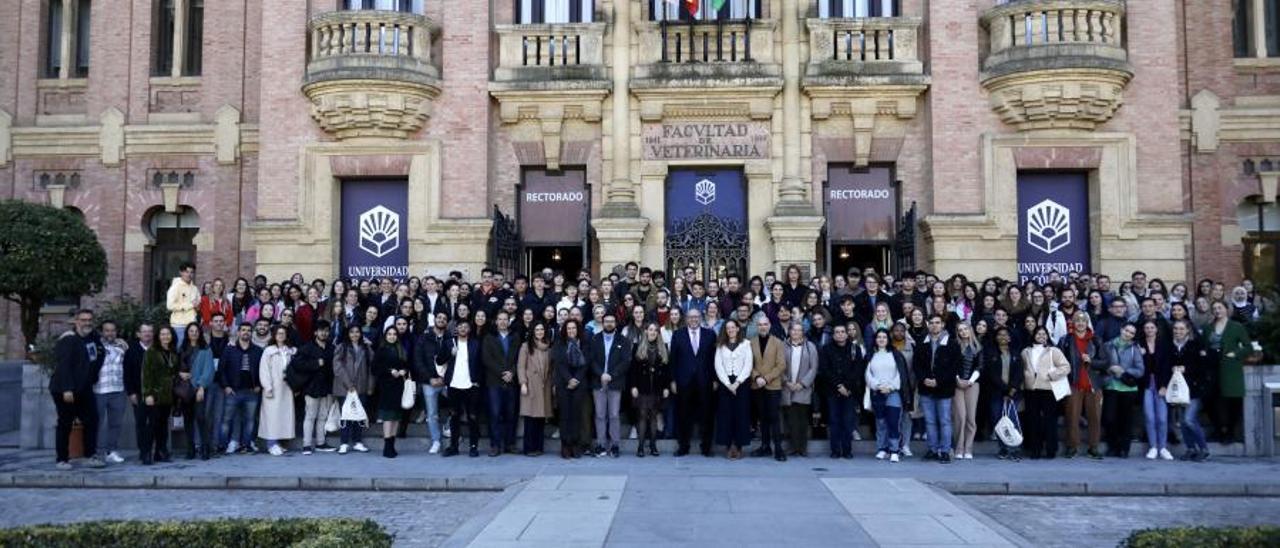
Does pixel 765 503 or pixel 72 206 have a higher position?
pixel 72 206

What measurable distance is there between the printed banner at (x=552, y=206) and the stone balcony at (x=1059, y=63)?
7994 millimetres

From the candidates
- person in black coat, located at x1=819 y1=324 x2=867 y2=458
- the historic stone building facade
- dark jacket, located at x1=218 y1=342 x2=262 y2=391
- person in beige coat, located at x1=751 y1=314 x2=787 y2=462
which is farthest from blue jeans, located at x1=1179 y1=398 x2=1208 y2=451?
dark jacket, located at x1=218 y1=342 x2=262 y2=391

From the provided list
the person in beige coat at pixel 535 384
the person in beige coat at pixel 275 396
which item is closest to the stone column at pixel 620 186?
the person in beige coat at pixel 535 384

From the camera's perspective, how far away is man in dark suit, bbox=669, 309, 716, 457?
1350 centimetres

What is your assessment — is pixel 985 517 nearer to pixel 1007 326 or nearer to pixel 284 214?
pixel 1007 326

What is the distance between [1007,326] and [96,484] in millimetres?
12053

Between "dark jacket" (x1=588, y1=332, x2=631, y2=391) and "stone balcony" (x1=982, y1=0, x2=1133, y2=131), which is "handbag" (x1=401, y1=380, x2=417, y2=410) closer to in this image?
"dark jacket" (x1=588, y1=332, x2=631, y2=391)

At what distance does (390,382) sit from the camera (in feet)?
44.6

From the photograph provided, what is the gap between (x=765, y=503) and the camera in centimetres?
993

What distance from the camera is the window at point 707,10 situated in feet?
61.8

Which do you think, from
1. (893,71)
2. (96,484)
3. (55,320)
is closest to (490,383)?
(96,484)

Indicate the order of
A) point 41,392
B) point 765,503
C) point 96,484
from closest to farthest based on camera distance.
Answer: point 765,503 < point 96,484 < point 41,392

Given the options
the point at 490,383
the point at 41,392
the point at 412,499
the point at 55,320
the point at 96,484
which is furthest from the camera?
the point at 55,320

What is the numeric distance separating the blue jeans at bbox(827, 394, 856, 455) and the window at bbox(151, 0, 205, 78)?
1582cm
